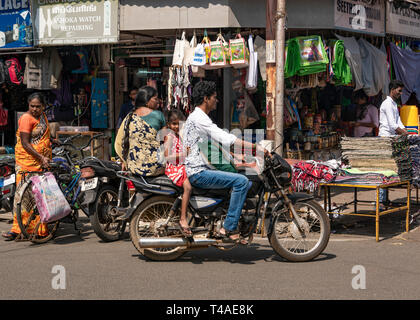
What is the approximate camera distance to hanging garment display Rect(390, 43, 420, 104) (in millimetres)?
13039

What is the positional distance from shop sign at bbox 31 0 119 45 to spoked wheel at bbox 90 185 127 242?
4.58 meters

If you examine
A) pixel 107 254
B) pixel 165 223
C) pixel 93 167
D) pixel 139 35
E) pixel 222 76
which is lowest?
pixel 107 254

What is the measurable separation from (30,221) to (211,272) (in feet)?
9.67

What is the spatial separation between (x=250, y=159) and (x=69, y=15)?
6929 millimetres

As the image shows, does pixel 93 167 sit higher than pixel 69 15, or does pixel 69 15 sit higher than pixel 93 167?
pixel 69 15

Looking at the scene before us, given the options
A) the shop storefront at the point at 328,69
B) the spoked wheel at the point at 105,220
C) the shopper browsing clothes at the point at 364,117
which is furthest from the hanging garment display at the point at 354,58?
the spoked wheel at the point at 105,220

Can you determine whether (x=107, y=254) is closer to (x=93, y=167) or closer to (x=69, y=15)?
(x=93, y=167)

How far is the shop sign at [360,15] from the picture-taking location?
10.8 meters

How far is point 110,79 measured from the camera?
41.2 feet

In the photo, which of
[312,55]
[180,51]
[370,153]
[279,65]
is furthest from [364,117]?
[370,153]

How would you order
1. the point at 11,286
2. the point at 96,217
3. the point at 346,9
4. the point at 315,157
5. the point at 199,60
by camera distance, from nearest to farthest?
the point at 11,286 < the point at 96,217 < the point at 199,60 < the point at 346,9 < the point at 315,157

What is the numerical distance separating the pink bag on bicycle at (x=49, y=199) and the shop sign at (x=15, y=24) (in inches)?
226

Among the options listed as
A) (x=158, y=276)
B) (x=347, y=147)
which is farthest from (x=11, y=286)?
(x=347, y=147)

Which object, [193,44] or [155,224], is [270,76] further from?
[155,224]
